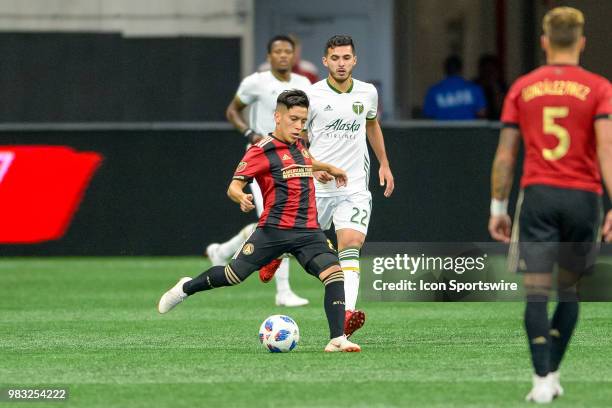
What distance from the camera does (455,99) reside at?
2012 cm

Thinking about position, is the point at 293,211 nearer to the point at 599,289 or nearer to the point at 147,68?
the point at 599,289

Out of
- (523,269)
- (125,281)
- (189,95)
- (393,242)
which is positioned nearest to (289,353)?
(523,269)

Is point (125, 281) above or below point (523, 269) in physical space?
below

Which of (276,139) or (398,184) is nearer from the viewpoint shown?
(276,139)

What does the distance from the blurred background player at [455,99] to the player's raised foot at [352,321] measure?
33.0ft

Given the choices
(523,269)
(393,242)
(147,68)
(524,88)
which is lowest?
(393,242)

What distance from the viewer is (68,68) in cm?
2133

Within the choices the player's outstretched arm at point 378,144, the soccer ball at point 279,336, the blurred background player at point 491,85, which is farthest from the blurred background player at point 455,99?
the soccer ball at point 279,336

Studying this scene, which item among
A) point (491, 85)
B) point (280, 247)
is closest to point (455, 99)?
point (491, 85)

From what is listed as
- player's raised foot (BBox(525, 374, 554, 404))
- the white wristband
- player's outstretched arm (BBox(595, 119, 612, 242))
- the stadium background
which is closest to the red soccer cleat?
the white wristband

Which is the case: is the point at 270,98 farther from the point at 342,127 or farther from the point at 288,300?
the point at 342,127

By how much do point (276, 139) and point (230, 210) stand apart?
8546 millimetres

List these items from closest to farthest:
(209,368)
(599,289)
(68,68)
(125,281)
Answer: (209,368) < (599,289) < (125,281) < (68,68)

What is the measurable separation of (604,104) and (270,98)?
7001mm
